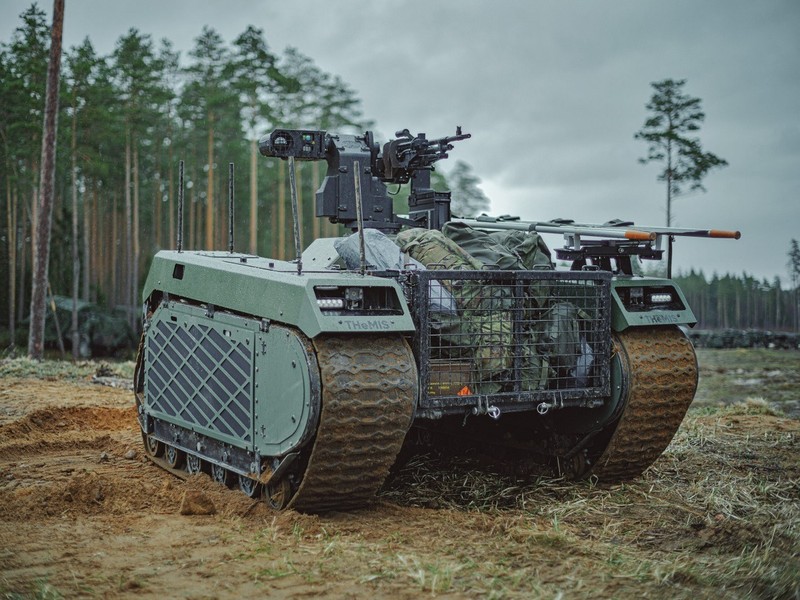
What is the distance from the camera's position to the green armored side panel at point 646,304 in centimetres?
700

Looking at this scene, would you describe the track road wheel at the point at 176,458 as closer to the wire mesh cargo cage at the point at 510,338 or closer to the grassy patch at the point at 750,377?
the wire mesh cargo cage at the point at 510,338

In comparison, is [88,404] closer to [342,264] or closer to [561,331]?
[342,264]

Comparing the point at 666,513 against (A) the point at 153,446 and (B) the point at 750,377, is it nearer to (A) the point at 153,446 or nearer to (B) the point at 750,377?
(A) the point at 153,446

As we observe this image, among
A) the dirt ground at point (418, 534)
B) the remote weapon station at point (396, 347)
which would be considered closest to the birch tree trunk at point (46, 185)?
the dirt ground at point (418, 534)

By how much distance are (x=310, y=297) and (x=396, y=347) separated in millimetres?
Result: 624

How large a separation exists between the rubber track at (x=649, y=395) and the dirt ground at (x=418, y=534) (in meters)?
0.25

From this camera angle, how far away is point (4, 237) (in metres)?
38.7

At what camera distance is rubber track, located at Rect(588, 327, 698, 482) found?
6.87 meters

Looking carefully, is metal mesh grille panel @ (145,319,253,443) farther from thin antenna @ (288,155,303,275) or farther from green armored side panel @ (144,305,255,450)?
thin antenna @ (288,155,303,275)

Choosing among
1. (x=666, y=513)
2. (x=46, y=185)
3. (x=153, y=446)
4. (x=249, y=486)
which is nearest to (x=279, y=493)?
(x=249, y=486)

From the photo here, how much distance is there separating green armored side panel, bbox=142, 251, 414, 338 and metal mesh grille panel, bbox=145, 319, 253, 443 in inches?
11.8

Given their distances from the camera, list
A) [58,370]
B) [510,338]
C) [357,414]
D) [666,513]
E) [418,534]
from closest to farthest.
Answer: [357,414]
[418,534]
[510,338]
[666,513]
[58,370]

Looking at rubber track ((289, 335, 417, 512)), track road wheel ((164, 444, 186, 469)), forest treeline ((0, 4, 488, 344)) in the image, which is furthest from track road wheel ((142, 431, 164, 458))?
forest treeline ((0, 4, 488, 344))

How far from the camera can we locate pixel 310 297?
550 cm
